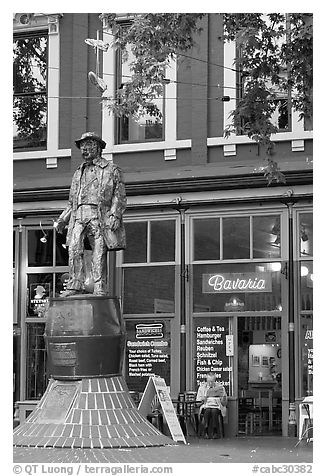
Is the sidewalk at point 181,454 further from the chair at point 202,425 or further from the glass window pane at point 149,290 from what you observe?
the glass window pane at point 149,290

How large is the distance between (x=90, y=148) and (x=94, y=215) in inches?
38.5

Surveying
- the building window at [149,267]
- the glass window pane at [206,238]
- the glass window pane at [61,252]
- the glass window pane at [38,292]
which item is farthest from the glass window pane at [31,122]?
the glass window pane at [206,238]

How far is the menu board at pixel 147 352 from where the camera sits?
1998cm

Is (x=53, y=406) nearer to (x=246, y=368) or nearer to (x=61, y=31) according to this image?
(x=246, y=368)

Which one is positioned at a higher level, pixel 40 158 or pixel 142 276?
pixel 40 158

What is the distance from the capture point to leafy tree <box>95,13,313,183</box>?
48.5ft

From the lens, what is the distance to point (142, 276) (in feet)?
66.7

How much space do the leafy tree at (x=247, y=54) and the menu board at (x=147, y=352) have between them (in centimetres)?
510

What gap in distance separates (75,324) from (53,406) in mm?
1129

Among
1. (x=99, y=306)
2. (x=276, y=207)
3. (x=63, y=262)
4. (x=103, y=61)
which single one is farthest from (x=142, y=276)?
(x=99, y=306)

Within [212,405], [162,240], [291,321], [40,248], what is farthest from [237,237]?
[40,248]

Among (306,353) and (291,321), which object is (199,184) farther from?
(306,353)

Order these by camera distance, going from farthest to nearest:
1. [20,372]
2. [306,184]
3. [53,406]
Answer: [20,372]
[306,184]
[53,406]

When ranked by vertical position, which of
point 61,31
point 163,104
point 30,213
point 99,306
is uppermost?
point 61,31
